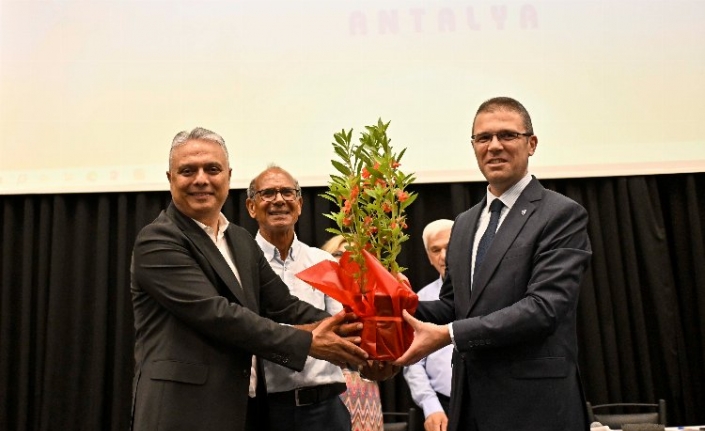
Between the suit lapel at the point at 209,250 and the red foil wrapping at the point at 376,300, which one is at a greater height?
the suit lapel at the point at 209,250

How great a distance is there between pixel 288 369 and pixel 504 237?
104 cm

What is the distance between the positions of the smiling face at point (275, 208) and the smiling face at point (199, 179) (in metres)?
0.64

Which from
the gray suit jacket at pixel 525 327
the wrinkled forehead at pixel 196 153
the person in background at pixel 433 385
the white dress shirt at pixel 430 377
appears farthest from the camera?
the white dress shirt at pixel 430 377

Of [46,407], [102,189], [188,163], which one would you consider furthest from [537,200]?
[46,407]

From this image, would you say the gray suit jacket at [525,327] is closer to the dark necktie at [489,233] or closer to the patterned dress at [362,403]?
the dark necktie at [489,233]

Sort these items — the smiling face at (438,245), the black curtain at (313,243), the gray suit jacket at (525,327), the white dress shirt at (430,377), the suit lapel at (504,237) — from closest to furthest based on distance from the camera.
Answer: the gray suit jacket at (525,327) < the suit lapel at (504,237) < the white dress shirt at (430,377) < the smiling face at (438,245) < the black curtain at (313,243)

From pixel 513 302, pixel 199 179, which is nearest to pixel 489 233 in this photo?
pixel 513 302

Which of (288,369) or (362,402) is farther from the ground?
(288,369)

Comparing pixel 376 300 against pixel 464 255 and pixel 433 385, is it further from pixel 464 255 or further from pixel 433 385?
pixel 433 385

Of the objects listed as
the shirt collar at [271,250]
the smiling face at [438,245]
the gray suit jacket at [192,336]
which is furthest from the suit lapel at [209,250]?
the smiling face at [438,245]

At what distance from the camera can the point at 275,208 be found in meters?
2.65

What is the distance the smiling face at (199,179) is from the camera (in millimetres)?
1929

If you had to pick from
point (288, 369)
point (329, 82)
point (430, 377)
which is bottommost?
point (430, 377)

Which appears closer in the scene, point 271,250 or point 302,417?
point 302,417
